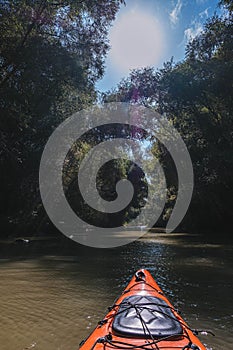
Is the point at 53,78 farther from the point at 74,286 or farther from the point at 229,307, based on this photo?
the point at 229,307

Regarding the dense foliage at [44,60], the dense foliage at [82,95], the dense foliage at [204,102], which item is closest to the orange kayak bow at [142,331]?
the dense foliage at [82,95]

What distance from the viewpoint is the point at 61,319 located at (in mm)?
4547

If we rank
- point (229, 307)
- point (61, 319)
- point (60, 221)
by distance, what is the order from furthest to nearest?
point (60, 221) → point (229, 307) → point (61, 319)

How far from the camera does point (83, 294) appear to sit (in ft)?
19.8

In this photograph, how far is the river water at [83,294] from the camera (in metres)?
3.98

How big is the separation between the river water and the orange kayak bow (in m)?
0.84

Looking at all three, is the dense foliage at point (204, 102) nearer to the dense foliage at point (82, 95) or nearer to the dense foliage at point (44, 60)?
the dense foliage at point (82, 95)

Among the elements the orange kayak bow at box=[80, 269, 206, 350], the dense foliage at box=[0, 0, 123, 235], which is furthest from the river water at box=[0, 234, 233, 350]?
the dense foliage at box=[0, 0, 123, 235]

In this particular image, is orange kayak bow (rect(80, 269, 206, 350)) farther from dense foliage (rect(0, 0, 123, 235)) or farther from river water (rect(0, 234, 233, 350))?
dense foliage (rect(0, 0, 123, 235))

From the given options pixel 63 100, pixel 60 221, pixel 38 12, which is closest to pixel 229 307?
pixel 38 12

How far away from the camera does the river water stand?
157 inches

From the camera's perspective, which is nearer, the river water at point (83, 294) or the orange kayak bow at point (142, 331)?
the orange kayak bow at point (142, 331)

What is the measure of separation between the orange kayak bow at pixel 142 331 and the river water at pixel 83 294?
2.74ft

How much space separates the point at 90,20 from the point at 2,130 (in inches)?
242
